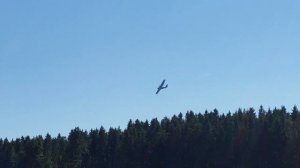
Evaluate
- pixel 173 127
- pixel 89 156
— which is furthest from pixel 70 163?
pixel 173 127

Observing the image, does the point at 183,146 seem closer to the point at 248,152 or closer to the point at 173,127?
the point at 173,127

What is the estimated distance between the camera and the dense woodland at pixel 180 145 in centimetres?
10444

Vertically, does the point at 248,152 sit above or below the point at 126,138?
below

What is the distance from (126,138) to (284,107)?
105 feet

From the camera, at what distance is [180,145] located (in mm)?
117500

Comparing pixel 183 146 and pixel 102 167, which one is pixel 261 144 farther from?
pixel 102 167

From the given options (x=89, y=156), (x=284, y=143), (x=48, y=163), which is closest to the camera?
(x=284, y=143)

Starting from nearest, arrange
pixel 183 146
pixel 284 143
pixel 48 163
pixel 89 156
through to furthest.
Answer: pixel 284 143 < pixel 183 146 < pixel 48 163 < pixel 89 156

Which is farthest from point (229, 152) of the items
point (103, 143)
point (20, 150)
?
point (20, 150)

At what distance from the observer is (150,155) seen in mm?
120562

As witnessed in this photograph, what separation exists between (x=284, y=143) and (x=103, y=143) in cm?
4507

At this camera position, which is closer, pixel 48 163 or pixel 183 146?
pixel 183 146

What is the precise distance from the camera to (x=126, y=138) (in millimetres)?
126500

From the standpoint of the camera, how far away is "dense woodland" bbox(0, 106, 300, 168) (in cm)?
10444
